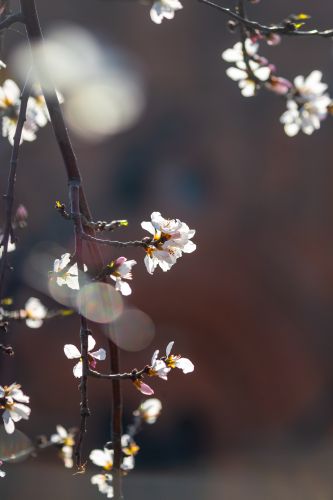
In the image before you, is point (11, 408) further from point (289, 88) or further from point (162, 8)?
point (289, 88)

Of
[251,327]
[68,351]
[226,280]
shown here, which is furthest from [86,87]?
[68,351]

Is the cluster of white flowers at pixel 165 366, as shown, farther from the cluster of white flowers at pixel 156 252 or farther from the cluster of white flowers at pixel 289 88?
the cluster of white flowers at pixel 289 88

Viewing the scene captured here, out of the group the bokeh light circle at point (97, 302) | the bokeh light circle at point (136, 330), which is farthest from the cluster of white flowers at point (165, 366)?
the bokeh light circle at point (136, 330)

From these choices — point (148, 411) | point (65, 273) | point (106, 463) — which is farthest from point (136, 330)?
point (65, 273)

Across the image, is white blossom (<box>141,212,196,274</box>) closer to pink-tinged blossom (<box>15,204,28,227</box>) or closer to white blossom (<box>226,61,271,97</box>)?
pink-tinged blossom (<box>15,204,28,227</box>)

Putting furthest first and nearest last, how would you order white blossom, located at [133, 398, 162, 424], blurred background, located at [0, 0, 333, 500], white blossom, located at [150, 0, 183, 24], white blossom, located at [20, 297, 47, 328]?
blurred background, located at [0, 0, 333, 500], white blossom, located at [133, 398, 162, 424], white blossom, located at [20, 297, 47, 328], white blossom, located at [150, 0, 183, 24]

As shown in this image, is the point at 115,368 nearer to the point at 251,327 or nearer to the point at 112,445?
the point at 112,445

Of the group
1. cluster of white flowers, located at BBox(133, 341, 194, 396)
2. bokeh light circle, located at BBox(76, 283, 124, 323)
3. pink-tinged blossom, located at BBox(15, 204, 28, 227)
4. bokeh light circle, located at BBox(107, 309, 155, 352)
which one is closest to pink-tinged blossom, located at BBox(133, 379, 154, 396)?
cluster of white flowers, located at BBox(133, 341, 194, 396)
